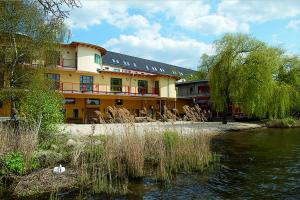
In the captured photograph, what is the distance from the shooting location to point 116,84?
36531mm

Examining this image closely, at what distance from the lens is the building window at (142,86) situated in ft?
126

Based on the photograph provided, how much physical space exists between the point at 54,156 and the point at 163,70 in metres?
54.5

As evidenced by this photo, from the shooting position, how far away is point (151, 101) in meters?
41.7

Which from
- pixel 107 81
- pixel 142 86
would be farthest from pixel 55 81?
pixel 142 86

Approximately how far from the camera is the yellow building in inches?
1289

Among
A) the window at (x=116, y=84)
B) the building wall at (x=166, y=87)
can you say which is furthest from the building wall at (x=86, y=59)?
the building wall at (x=166, y=87)

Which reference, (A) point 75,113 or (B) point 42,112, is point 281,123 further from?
(B) point 42,112

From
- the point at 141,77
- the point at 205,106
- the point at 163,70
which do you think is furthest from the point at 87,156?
the point at 163,70

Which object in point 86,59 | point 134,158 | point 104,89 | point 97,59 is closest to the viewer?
point 134,158

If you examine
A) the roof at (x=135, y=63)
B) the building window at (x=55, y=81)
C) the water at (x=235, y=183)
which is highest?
the roof at (x=135, y=63)

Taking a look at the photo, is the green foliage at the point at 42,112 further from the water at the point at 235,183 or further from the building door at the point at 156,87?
the building door at the point at 156,87

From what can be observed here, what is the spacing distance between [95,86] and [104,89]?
1181 millimetres

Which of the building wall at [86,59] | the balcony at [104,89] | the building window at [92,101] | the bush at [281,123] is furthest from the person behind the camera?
Answer: the building window at [92,101]

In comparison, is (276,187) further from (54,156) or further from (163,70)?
(163,70)
